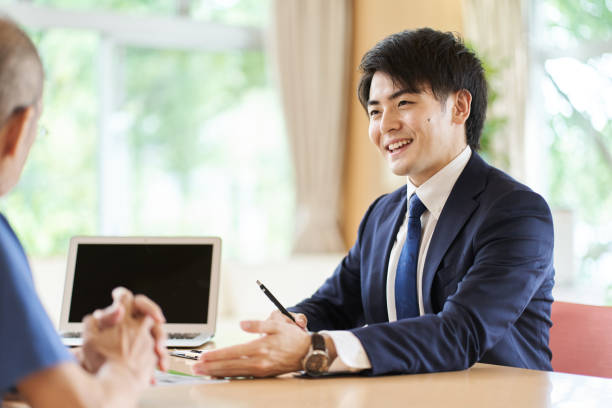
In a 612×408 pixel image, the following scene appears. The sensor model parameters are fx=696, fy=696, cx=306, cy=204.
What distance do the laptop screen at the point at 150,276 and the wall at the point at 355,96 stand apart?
3.19m

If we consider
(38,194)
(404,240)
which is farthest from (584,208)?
(38,194)

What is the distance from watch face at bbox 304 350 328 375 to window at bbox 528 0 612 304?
113 inches

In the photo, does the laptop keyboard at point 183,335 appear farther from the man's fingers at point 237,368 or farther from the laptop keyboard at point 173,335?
the man's fingers at point 237,368

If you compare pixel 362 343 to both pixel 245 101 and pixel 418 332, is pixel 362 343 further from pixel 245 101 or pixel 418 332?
pixel 245 101

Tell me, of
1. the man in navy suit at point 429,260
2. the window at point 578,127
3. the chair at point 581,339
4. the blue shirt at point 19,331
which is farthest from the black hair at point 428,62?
the window at point 578,127

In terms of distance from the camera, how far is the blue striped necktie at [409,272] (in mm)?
1884

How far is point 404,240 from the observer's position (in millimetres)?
2045

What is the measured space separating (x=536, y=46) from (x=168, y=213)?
3091mm

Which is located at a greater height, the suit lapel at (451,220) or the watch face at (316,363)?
the suit lapel at (451,220)

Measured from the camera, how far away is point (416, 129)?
2.00 m

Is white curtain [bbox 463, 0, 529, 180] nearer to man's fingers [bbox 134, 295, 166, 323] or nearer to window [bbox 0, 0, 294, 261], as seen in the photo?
window [bbox 0, 0, 294, 261]

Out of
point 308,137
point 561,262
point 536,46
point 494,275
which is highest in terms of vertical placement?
point 536,46

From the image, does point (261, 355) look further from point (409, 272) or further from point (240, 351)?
point (409, 272)

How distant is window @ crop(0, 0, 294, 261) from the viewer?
5.31 metres
